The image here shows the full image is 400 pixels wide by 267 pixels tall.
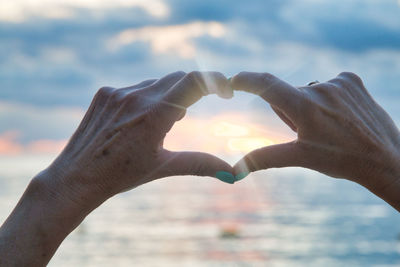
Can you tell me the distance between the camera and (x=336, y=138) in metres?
2.28

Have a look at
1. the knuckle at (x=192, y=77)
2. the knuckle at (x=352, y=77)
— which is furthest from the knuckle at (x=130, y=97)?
the knuckle at (x=352, y=77)

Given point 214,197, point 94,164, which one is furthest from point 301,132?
point 214,197

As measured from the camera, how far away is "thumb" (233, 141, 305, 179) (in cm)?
233

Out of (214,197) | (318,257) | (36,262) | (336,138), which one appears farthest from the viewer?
(214,197)

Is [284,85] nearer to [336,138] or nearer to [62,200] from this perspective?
[336,138]

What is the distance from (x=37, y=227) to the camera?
215cm

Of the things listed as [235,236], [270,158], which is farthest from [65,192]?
[235,236]

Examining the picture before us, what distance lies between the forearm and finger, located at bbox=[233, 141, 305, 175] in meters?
0.76

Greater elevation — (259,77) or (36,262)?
(259,77)

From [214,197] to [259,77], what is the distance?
10032 cm

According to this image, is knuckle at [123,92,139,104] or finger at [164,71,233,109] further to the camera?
knuckle at [123,92,139,104]

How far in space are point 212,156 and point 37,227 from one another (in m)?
0.84

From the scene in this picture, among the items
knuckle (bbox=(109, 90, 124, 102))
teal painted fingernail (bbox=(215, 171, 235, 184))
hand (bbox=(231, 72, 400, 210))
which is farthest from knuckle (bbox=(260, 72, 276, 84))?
knuckle (bbox=(109, 90, 124, 102))

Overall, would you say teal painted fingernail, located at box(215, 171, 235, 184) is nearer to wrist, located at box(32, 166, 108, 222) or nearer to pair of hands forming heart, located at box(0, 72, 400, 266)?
pair of hands forming heart, located at box(0, 72, 400, 266)
